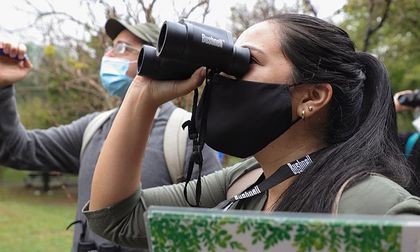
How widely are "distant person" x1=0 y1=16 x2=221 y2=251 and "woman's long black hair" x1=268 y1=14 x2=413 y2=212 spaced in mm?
919

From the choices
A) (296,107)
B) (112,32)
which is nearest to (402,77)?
(112,32)

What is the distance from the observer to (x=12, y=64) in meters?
2.48

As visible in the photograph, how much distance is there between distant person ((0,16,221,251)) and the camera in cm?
227

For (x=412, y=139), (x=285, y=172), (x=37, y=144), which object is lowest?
(x=37, y=144)

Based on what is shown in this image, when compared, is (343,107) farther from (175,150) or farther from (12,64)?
(12,64)

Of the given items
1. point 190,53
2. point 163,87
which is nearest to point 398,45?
point 163,87

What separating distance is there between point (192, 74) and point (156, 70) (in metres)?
0.11

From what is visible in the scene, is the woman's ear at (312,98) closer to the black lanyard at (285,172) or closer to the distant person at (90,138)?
the black lanyard at (285,172)

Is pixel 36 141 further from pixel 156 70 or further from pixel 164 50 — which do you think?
pixel 164 50

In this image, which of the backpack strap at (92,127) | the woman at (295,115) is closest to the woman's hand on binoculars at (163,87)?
the woman at (295,115)

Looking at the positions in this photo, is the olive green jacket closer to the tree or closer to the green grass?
the green grass

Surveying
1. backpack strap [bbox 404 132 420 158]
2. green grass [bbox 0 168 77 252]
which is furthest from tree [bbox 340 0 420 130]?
green grass [bbox 0 168 77 252]

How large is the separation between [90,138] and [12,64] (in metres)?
0.54

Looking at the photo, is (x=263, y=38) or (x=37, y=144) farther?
(x=37, y=144)
